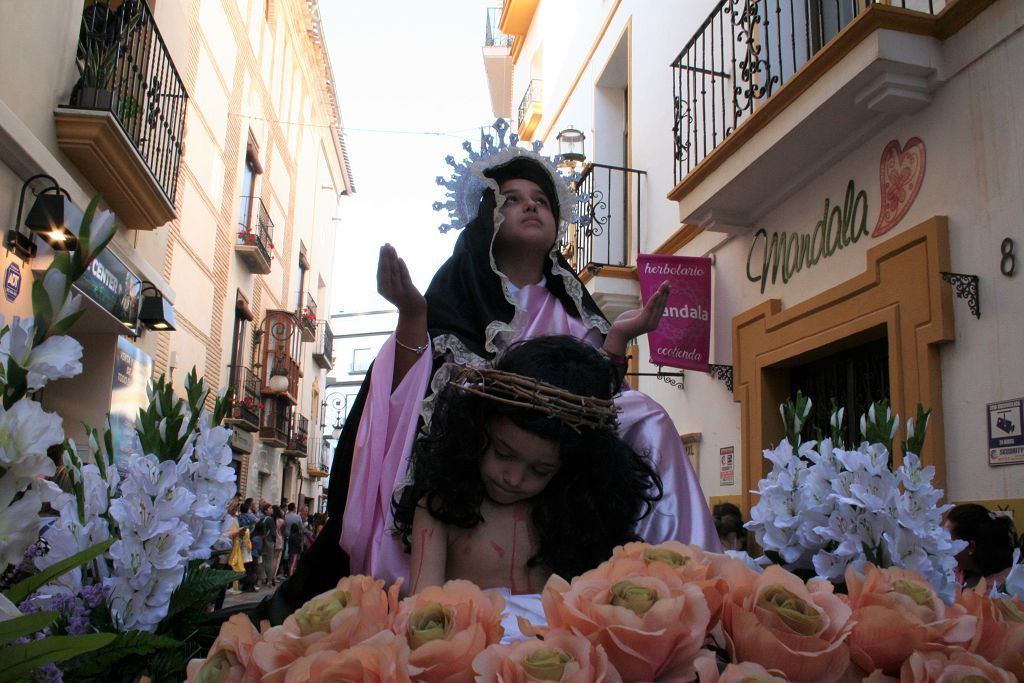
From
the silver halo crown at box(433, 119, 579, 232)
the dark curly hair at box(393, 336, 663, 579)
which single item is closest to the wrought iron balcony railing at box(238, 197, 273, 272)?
the silver halo crown at box(433, 119, 579, 232)

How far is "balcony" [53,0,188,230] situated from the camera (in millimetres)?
6758

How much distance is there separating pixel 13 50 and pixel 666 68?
5.15 meters

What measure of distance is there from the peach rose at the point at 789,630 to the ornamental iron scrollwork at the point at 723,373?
19.9 ft

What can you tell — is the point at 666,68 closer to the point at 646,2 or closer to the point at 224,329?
the point at 646,2

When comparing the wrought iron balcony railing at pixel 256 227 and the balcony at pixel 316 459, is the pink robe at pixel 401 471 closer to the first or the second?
the wrought iron balcony railing at pixel 256 227

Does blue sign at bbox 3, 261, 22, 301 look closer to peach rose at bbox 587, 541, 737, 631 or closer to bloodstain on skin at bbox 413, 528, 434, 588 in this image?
bloodstain on skin at bbox 413, 528, 434, 588

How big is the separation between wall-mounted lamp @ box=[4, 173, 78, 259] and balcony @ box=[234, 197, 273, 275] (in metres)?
8.78

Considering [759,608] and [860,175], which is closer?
[759,608]

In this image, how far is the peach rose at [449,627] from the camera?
672 mm

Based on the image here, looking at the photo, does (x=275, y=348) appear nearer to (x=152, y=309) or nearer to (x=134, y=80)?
(x=152, y=309)

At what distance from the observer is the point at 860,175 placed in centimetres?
512

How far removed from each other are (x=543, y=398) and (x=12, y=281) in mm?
5575

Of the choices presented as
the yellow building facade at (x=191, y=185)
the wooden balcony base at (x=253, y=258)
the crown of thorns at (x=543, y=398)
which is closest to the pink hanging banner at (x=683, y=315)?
the yellow building facade at (x=191, y=185)

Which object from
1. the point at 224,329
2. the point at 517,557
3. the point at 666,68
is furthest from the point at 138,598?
the point at 224,329
